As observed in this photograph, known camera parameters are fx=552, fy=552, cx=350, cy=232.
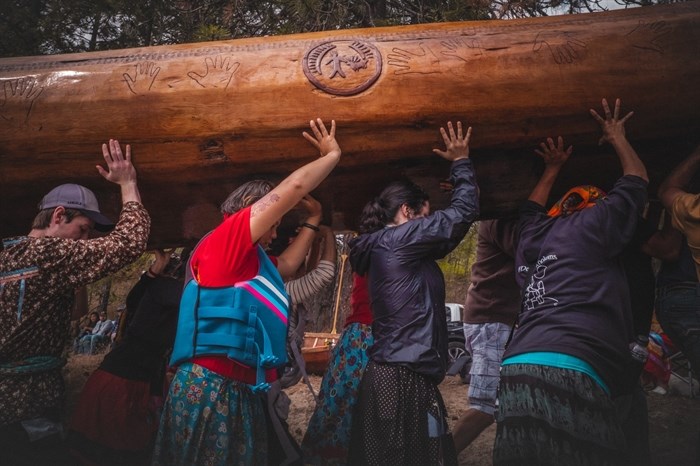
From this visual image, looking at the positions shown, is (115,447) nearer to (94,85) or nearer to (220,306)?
(220,306)

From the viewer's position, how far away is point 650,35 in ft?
9.93

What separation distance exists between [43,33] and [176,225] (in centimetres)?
284

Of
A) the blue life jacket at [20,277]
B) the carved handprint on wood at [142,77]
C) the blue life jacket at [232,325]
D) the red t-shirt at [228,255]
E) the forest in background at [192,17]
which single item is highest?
the forest in background at [192,17]

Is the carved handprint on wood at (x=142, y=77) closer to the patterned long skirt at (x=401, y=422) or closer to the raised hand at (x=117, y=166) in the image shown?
the raised hand at (x=117, y=166)

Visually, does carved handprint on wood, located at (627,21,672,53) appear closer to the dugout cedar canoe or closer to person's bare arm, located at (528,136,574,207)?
the dugout cedar canoe

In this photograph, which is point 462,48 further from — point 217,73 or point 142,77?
point 142,77

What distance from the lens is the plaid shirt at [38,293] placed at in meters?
2.37

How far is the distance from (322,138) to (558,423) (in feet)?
5.60

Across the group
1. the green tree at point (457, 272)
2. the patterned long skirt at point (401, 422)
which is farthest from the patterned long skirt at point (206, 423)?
the green tree at point (457, 272)

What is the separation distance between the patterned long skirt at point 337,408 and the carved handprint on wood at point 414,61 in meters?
1.54

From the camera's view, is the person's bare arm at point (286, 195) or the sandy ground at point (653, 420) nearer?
the person's bare arm at point (286, 195)

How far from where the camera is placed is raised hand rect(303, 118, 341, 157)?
280 cm

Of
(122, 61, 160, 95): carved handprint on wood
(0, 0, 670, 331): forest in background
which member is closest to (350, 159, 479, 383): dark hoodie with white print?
(122, 61, 160, 95): carved handprint on wood

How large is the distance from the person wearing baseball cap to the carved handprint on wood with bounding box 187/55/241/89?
832 mm
